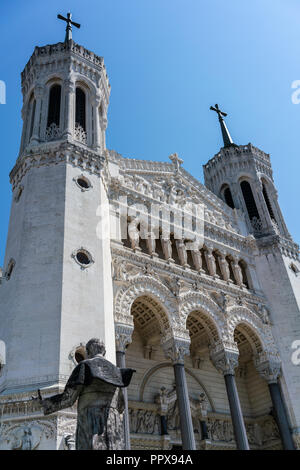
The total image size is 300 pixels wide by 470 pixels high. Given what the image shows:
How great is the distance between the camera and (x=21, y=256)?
14.9m

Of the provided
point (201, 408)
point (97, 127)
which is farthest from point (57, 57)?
point (201, 408)

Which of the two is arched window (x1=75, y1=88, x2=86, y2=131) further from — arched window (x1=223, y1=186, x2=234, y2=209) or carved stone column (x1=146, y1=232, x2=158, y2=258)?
arched window (x1=223, y1=186, x2=234, y2=209)

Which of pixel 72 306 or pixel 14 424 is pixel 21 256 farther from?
pixel 14 424

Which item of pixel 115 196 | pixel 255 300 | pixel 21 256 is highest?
pixel 115 196

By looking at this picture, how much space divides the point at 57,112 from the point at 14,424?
13.8 m

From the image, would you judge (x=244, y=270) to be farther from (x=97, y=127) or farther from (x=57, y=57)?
(x=57, y=57)

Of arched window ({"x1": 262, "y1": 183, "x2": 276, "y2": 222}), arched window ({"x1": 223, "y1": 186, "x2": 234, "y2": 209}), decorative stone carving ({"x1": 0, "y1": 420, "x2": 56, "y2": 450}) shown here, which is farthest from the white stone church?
arched window ({"x1": 223, "y1": 186, "x2": 234, "y2": 209})

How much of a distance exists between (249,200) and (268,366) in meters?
11.1

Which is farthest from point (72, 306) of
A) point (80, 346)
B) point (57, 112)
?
point (57, 112)

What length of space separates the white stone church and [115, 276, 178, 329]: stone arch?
0.05 m

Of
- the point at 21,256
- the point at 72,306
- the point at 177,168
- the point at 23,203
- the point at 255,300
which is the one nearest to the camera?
the point at 72,306

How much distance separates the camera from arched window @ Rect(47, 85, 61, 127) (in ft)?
65.4

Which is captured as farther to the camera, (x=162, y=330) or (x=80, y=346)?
(x=162, y=330)

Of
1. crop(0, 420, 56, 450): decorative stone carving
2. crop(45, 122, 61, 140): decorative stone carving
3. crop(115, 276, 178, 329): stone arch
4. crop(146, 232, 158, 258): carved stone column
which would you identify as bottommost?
crop(0, 420, 56, 450): decorative stone carving
